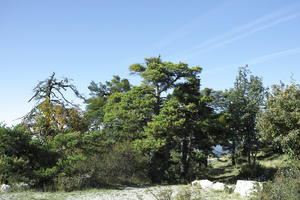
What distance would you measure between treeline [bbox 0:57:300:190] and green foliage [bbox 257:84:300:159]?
0.05 meters

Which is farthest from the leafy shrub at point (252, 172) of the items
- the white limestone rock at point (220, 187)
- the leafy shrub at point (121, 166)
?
the white limestone rock at point (220, 187)

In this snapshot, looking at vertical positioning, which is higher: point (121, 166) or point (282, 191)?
point (121, 166)

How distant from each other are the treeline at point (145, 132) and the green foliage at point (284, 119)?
5cm

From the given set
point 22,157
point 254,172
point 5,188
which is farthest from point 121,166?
point 254,172

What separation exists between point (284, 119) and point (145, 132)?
816 cm

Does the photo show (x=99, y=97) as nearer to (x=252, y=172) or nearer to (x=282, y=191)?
(x=252, y=172)

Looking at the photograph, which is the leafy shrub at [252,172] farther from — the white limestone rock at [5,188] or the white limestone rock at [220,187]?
the white limestone rock at [5,188]

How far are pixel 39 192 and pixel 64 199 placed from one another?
2133 millimetres

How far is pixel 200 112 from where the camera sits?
18812mm

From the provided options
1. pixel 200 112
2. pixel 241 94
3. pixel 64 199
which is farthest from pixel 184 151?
pixel 64 199

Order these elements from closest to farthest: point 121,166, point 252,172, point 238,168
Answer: point 121,166
point 252,172
point 238,168

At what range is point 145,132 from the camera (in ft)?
57.7

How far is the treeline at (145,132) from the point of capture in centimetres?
1313

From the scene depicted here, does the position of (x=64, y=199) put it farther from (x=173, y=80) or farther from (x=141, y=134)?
(x=173, y=80)
